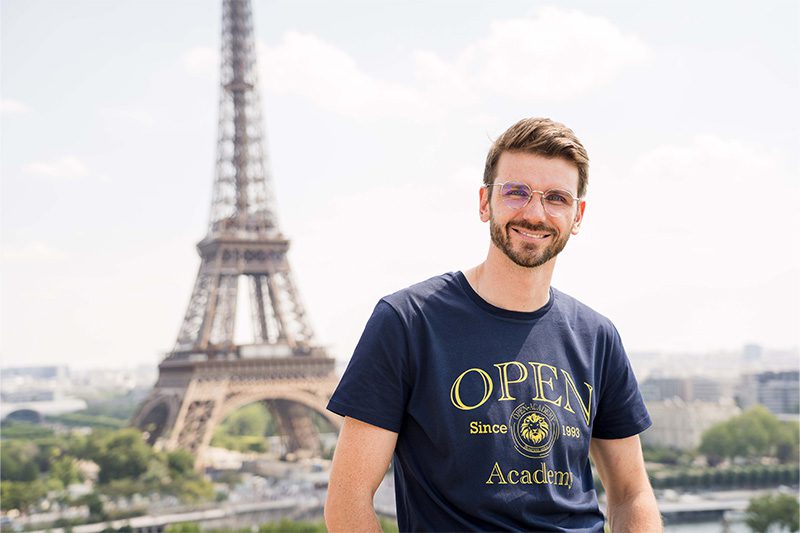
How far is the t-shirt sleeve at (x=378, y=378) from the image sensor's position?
1.71 metres

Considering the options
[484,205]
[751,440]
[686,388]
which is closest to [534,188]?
[484,205]

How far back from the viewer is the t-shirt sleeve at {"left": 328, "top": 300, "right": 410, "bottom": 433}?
1.71 meters

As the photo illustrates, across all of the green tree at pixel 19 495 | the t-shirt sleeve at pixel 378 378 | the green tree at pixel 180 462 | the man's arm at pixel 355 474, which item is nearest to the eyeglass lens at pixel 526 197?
the t-shirt sleeve at pixel 378 378

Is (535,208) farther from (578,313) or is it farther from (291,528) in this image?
(291,528)

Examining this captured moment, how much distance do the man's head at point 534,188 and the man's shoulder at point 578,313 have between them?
120mm

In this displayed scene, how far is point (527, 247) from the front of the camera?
183 centimetres

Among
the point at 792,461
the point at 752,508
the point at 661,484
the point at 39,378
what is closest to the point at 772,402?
the point at 792,461

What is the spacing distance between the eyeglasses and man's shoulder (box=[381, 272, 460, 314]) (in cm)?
17

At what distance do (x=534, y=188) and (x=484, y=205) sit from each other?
133 mm

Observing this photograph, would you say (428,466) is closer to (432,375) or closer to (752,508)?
(432,375)

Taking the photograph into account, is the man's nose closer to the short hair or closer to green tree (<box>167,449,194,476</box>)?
the short hair

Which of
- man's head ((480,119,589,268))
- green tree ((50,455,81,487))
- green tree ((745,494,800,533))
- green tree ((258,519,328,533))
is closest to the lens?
man's head ((480,119,589,268))

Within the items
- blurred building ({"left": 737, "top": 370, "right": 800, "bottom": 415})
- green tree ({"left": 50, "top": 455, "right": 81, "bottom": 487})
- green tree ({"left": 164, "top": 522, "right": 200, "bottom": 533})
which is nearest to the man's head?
green tree ({"left": 164, "top": 522, "right": 200, "bottom": 533})

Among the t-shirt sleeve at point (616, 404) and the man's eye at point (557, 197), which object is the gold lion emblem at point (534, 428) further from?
the man's eye at point (557, 197)
